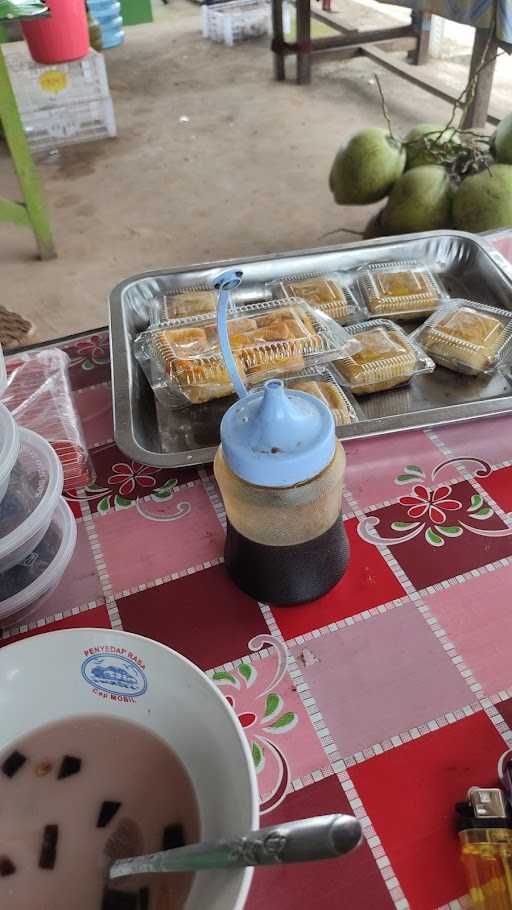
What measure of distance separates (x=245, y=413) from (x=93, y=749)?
10.7 inches

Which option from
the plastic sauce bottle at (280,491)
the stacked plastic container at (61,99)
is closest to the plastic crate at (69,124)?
the stacked plastic container at (61,99)

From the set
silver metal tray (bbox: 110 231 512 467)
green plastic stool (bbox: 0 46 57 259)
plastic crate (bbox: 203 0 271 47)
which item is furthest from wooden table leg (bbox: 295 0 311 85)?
silver metal tray (bbox: 110 231 512 467)

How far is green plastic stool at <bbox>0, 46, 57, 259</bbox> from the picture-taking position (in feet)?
6.65

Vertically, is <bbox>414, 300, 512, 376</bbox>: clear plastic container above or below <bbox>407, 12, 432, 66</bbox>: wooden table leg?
above

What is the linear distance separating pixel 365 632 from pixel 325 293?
558mm

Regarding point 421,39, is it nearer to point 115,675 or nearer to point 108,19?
point 108,19

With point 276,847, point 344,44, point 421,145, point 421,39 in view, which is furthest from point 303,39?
point 276,847

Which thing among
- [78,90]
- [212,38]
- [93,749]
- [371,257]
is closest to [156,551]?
[93,749]

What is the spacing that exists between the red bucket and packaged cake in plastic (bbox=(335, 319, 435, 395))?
2640mm

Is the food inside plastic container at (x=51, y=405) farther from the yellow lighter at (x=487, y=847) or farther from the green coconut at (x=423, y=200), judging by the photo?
the green coconut at (x=423, y=200)

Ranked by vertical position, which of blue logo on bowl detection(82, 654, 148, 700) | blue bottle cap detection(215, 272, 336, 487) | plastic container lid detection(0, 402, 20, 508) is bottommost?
blue logo on bowl detection(82, 654, 148, 700)

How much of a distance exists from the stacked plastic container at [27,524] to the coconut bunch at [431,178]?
1238 mm

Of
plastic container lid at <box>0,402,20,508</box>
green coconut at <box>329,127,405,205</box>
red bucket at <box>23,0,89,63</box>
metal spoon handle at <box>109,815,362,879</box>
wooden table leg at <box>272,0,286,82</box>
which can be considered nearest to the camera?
metal spoon handle at <box>109,815,362,879</box>

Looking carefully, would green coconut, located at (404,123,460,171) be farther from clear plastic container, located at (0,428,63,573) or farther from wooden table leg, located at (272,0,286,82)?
wooden table leg, located at (272,0,286,82)
